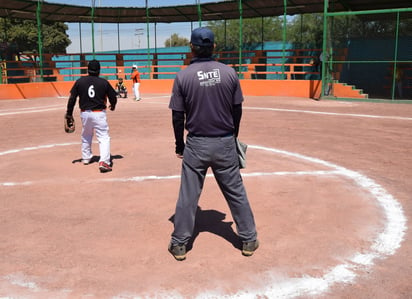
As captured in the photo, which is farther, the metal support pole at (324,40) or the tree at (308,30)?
the tree at (308,30)

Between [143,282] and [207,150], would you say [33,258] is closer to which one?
[143,282]

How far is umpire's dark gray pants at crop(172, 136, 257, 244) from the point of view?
384cm

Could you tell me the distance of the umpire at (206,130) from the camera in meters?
3.72

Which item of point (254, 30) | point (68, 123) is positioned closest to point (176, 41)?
point (254, 30)

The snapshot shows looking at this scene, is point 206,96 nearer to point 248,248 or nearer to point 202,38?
point 202,38

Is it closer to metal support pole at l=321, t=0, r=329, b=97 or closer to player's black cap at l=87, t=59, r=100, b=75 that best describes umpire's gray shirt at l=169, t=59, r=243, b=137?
player's black cap at l=87, t=59, r=100, b=75

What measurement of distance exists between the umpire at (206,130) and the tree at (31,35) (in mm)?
41349

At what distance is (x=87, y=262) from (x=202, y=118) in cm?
171

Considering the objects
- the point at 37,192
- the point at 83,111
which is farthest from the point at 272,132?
the point at 37,192

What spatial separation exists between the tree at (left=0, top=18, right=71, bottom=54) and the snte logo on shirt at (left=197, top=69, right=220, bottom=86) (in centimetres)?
4148

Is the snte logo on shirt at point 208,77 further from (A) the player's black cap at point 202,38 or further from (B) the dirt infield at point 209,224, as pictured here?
(B) the dirt infield at point 209,224

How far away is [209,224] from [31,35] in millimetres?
46713

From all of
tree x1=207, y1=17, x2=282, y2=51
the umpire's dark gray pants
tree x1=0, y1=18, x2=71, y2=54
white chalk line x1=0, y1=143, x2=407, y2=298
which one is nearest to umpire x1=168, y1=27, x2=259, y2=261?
the umpire's dark gray pants

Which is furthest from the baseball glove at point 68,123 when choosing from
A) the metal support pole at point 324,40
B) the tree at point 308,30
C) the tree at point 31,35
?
the tree at point 308,30
